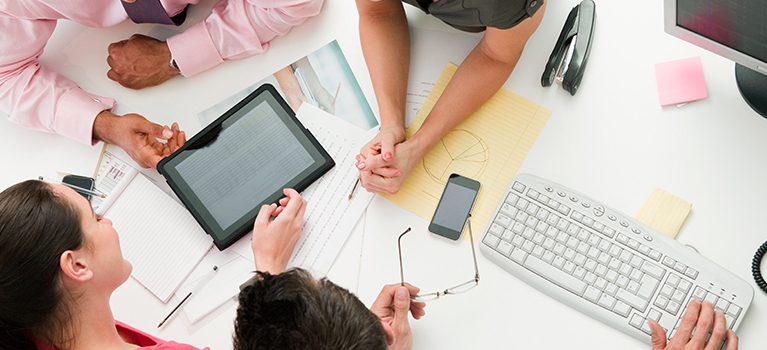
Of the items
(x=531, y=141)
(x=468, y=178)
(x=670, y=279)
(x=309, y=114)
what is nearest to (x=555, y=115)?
(x=531, y=141)

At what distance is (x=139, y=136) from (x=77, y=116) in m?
0.11

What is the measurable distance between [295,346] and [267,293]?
8 cm

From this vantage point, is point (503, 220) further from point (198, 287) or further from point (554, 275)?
point (198, 287)

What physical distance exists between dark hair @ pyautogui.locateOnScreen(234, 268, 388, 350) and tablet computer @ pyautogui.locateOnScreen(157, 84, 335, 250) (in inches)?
11.5

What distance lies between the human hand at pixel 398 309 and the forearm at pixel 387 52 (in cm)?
26

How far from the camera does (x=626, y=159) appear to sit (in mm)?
947

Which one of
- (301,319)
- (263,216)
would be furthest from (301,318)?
(263,216)

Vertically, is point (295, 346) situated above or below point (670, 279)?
below

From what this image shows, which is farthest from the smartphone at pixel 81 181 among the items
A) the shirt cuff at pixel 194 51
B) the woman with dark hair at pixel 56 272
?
the shirt cuff at pixel 194 51

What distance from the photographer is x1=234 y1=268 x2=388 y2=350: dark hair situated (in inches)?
26.1

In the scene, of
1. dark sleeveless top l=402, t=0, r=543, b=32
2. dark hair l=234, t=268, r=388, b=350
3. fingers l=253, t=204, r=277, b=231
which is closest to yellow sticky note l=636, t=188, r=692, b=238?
dark sleeveless top l=402, t=0, r=543, b=32

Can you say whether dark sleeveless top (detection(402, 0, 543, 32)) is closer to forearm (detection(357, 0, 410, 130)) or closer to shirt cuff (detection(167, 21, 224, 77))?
forearm (detection(357, 0, 410, 130))

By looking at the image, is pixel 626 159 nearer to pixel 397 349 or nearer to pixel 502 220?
pixel 502 220

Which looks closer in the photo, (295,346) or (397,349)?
(295,346)
